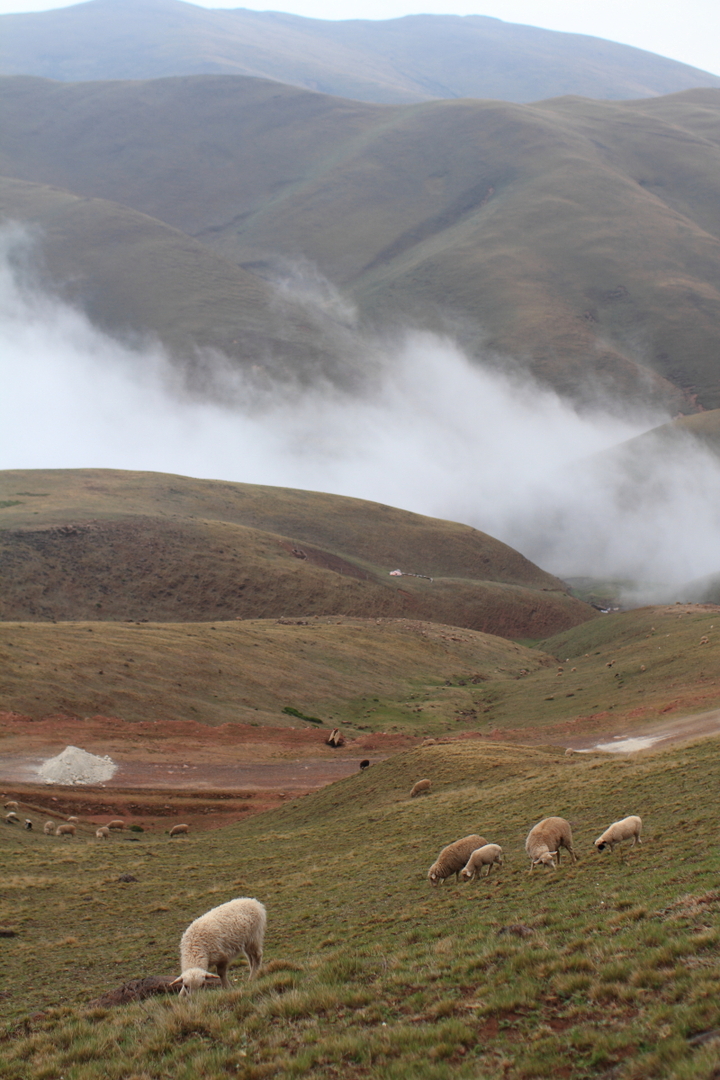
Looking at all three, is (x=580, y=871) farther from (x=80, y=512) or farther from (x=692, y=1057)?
(x=80, y=512)

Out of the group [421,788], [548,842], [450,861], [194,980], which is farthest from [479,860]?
[421,788]

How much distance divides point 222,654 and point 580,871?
144ft

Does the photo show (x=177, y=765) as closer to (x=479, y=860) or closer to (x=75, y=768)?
(x=75, y=768)

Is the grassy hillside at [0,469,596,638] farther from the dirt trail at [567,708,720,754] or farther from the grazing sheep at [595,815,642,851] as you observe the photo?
the grazing sheep at [595,815,642,851]

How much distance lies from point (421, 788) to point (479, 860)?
12.5m

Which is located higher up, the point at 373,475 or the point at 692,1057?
the point at 373,475

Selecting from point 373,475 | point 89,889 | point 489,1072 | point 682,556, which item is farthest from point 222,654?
point 373,475

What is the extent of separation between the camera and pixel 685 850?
49.8ft

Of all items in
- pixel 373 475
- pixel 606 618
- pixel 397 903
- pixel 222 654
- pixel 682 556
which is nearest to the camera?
pixel 397 903

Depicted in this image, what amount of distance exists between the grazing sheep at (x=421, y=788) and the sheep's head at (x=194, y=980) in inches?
726

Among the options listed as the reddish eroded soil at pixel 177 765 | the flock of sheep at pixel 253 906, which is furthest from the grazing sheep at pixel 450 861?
the reddish eroded soil at pixel 177 765

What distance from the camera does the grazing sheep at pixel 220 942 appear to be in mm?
11404

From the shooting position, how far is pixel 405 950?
470 inches

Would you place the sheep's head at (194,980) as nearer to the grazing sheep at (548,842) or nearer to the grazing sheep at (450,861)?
the grazing sheep at (450,861)
